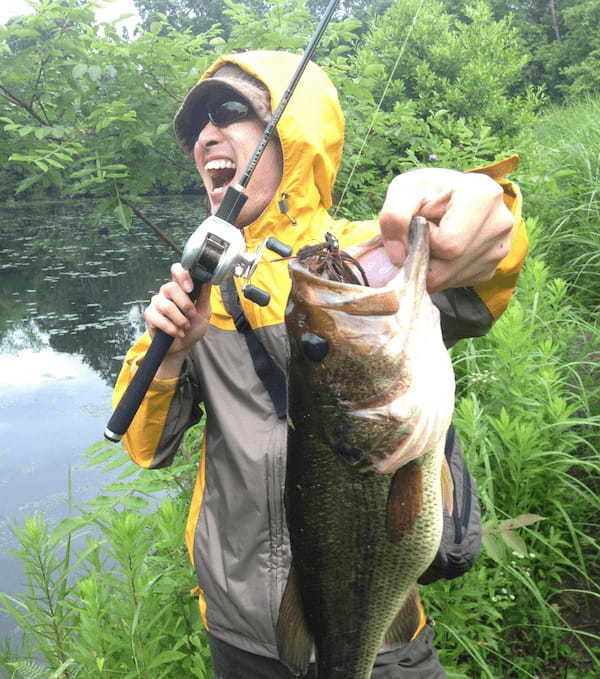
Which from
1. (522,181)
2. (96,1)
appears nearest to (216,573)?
(96,1)

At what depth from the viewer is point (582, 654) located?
2459 mm

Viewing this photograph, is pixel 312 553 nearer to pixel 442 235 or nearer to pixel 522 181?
pixel 442 235

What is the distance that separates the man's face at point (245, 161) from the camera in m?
1.92

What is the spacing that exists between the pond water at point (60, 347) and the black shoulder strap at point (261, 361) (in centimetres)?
249

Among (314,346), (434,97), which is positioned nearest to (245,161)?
(314,346)

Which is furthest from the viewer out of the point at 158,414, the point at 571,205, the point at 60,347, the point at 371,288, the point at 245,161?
the point at 60,347

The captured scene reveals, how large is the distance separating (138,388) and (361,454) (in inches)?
26.1

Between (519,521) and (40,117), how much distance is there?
10.1ft

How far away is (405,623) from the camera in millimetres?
1457

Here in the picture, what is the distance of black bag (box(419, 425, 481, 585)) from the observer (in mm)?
1535

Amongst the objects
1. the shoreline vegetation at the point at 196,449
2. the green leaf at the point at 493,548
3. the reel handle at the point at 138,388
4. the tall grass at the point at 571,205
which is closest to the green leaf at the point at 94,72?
the shoreline vegetation at the point at 196,449

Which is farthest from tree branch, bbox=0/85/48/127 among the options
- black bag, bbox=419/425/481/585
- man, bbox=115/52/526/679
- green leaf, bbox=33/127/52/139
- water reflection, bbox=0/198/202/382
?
water reflection, bbox=0/198/202/382

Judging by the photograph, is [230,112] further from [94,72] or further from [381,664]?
[381,664]

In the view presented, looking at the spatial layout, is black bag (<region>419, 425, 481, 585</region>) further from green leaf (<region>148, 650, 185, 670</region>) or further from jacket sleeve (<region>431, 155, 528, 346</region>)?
green leaf (<region>148, 650, 185, 670</region>)
